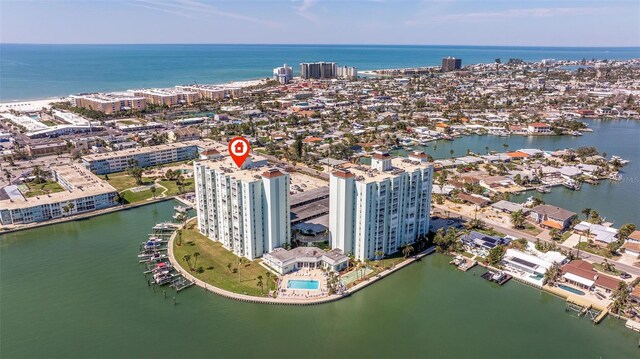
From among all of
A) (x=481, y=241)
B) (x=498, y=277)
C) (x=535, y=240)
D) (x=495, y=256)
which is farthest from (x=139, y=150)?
(x=535, y=240)

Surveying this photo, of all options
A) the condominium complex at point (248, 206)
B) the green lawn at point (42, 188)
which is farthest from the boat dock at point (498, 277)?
the green lawn at point (42, 188)

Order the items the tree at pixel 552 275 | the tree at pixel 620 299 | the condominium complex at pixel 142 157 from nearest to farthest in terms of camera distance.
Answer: the tree at pixel 620 299
the tree at pixel 552 275
the condominium complex at pixel 142 157

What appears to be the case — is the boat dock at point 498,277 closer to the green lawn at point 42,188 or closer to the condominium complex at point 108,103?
the green lawn at point 42,188

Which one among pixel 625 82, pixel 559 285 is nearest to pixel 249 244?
pixel 559 285

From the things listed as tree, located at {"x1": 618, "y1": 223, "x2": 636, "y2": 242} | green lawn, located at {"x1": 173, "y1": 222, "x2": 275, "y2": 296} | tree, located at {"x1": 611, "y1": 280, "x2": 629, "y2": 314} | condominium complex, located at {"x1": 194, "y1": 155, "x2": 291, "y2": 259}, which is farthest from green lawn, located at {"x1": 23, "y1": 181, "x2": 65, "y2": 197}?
tree, located at {"x1": 618, "y1": 223, "x2": 636, "y2": 242}

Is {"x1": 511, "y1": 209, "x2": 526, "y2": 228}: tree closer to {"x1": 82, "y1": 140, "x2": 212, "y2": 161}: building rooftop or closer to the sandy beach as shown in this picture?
{"x1": 82, "y1": 140, "x2": 212, "y2": 161}: building rooftop

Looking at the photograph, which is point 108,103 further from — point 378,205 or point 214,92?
point 378,205

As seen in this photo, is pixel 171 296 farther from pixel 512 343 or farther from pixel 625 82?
pixel 625 82

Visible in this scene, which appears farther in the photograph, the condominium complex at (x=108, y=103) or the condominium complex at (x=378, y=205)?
the condominium complex at (x=108, y=103)
